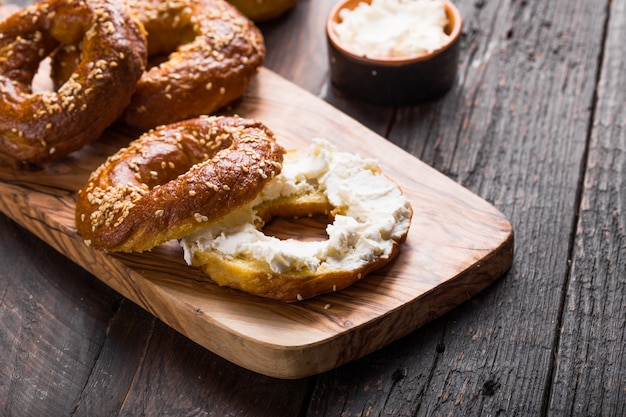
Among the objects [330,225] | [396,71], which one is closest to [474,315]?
[330,225]

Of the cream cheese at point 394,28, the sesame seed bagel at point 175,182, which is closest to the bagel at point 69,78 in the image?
the sesame seed bagel at point 175,182

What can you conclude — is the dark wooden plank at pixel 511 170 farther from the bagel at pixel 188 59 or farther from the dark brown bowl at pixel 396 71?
the bagel at pixel 188 59

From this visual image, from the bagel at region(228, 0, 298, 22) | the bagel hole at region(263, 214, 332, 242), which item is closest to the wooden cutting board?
the bagel hole at region(263, 214, 332, 242)

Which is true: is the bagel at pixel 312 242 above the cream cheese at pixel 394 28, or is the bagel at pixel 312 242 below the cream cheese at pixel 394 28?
below

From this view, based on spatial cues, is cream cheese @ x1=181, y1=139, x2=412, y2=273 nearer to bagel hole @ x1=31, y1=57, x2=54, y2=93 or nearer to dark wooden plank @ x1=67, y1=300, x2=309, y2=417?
dark wooden plank @ x1=67, y1=300, x2=309, y2=417

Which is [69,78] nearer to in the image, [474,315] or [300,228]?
[300,228]

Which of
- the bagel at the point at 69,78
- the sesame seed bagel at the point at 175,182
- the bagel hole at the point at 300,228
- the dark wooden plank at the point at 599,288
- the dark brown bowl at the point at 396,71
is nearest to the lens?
the dark wooden plank at the point at 599,288
